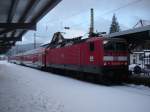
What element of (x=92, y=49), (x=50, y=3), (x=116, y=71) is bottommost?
(x=116, y=71)

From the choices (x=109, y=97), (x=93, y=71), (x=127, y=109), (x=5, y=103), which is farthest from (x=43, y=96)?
(x=93, y=71)

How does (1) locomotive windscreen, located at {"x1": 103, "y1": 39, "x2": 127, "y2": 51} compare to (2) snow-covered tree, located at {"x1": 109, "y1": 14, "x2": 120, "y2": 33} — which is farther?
(2) snow-covered tree, located at {"x1": 109, "y1": 14, "x2": 120, "y2": 33}

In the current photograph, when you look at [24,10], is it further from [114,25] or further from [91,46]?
[114,25]

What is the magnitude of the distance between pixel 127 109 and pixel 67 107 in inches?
80.1

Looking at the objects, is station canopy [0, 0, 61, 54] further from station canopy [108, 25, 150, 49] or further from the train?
station canopy [108, 25, 150, 49]

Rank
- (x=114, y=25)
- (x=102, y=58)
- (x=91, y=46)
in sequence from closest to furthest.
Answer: (x=102, y=58)
(x=91, y=46)
(x=114, y=25)

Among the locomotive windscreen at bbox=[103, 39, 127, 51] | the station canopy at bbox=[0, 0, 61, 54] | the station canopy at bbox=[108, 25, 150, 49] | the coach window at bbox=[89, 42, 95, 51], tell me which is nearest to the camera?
A: the station canopy at bbox=[0, 0, 61, 54]

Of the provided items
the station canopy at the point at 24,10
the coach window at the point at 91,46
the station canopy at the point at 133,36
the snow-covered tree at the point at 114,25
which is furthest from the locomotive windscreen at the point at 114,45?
the snow-covered tree at the point at 114,25

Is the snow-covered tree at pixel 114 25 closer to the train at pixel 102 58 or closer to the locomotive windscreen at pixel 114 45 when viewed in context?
the train at pixel 102 58

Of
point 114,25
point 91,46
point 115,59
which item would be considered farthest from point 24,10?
point 114,25

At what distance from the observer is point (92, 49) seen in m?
16.1

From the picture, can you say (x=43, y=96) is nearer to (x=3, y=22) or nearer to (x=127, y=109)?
(x=127, y=109)

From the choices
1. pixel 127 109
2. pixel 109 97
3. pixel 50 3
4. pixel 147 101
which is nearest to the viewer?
pixel 127 109

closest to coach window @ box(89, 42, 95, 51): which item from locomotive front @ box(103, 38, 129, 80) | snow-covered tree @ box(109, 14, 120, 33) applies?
locomotive front @ box(103, 38, 129, 80)
